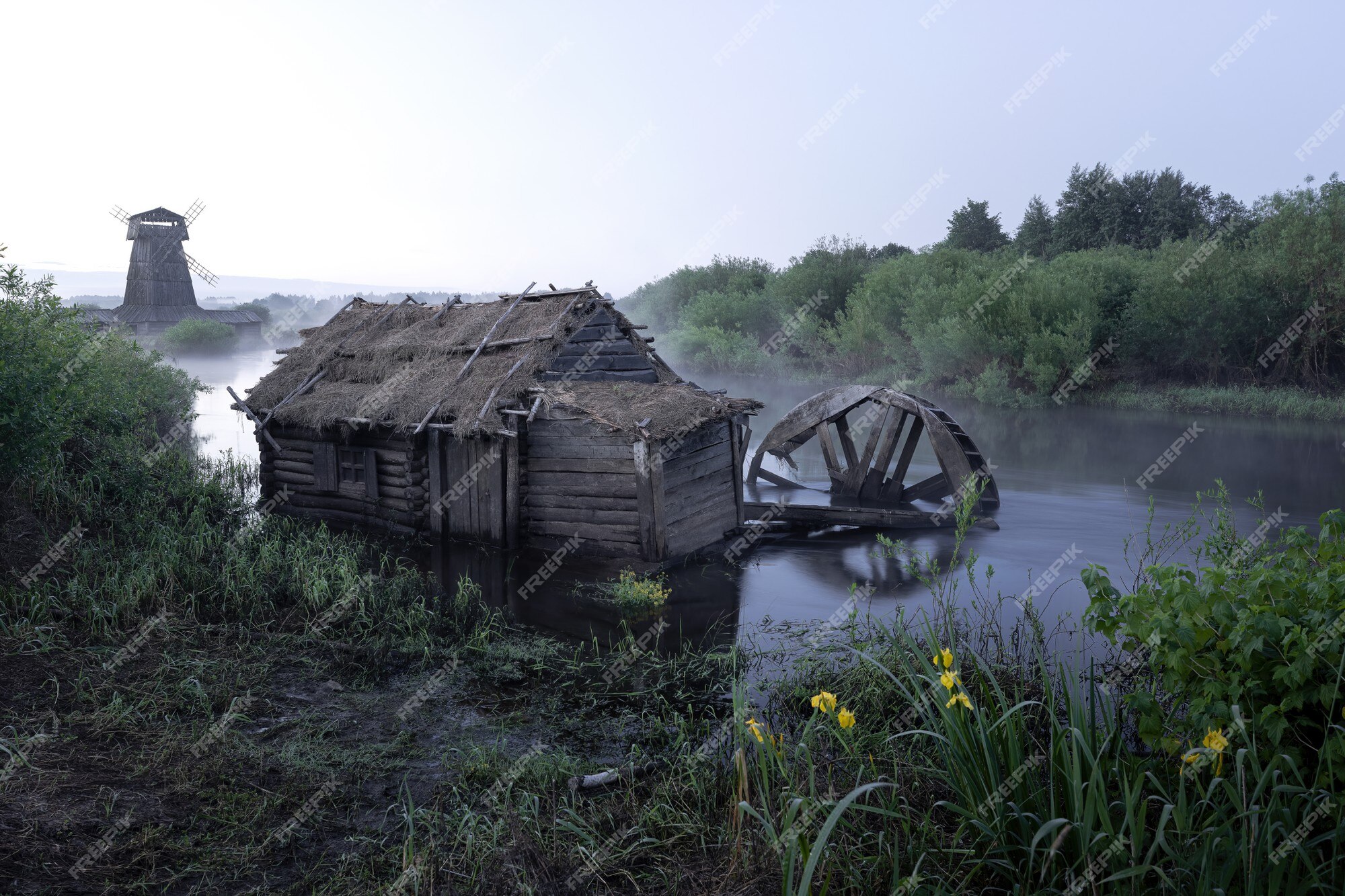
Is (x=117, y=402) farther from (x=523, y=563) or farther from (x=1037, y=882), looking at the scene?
(x=1037, y=882)

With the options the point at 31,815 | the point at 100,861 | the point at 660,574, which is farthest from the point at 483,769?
the point at 660,574

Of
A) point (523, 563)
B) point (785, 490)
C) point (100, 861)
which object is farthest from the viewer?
point (785, 490)

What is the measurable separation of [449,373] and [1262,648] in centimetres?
1274

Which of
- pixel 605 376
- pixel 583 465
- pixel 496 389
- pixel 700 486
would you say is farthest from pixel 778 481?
pixel 496 389

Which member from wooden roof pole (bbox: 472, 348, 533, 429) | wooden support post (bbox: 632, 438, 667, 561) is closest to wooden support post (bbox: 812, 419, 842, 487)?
wooden support post (bbox: 632, 438, 667, 561)

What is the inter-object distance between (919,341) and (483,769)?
34.8 meters

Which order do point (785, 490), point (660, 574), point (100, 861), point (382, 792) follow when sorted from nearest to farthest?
point (100, 861), point (382, 792), point (660, 574), point (785, 490)

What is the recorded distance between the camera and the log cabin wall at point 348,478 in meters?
14.4

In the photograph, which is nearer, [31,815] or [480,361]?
[31,815]

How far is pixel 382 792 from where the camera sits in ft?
20.1

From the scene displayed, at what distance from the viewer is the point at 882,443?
1698cm

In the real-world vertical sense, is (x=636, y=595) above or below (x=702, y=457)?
Result: below

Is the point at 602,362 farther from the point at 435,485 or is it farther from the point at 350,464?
the point at 350,464

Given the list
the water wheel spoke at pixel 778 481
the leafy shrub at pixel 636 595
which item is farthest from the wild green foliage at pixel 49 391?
the water wheel spoke at pixel 778 481
